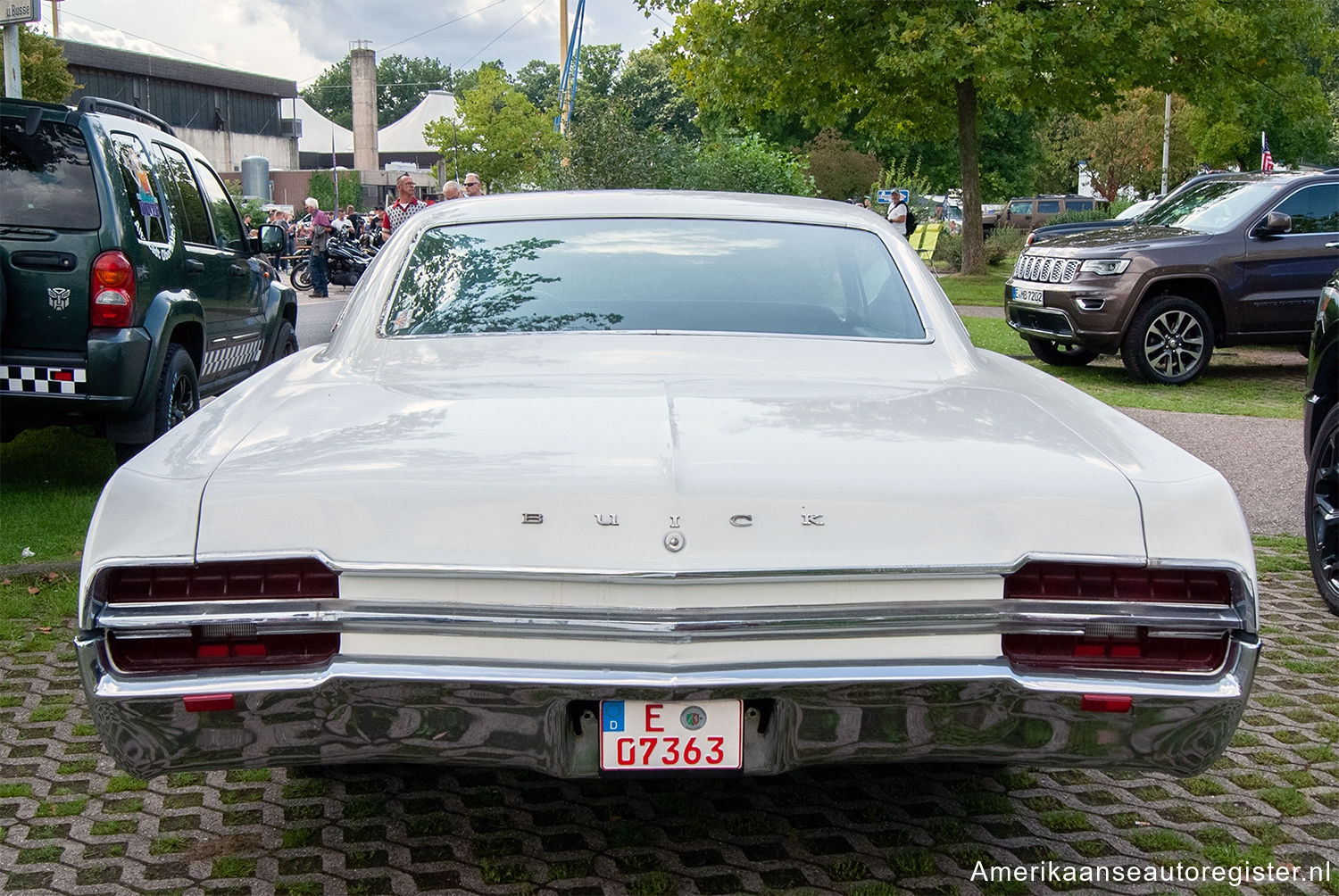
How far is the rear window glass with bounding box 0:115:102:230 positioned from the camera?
6953 millimetres

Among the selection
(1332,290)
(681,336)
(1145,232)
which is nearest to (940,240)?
(1145,232)

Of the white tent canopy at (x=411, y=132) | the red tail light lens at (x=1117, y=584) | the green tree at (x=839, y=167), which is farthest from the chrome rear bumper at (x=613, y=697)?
the white tent canopy at (x=411, y=132)

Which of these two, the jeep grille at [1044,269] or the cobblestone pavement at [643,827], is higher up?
the jeep grille at [1044,269]

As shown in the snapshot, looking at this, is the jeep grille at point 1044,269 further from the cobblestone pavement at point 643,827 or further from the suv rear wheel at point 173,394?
the cobblestone pavement at point 643,827

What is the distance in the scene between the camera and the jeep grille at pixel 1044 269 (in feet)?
42.5

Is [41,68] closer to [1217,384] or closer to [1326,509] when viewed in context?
[1217,384]

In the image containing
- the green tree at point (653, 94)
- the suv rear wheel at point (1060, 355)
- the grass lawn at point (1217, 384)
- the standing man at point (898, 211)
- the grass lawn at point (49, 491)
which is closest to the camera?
the grass lawn at point (49, 491)

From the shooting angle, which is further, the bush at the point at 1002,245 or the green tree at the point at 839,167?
the green tree at the point at 839,167

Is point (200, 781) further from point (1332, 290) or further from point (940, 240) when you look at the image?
point (940, 240)

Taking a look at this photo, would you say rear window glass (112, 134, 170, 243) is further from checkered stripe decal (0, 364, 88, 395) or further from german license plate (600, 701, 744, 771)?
german license plate (600, 701, 744, 771)

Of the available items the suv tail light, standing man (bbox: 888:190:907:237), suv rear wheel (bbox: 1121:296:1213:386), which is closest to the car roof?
the suv tail light

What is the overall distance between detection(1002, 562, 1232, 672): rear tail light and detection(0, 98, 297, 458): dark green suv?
550cm

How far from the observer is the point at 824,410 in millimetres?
3010

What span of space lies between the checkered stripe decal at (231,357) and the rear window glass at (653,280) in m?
4.43
